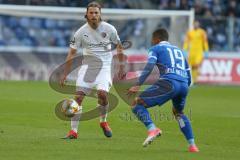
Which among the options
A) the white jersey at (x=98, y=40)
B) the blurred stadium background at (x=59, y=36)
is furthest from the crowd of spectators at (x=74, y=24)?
the white jersey at (x=98, y=40)

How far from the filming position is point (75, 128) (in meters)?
13.1

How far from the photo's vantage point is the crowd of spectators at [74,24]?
31172mm

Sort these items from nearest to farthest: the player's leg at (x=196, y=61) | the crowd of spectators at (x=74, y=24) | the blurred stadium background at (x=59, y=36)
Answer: the player's leg at (x=196, y=61) → the blurred stadium background at (x=59, y=36) → the crowd of spectators at (x=74, y=24)

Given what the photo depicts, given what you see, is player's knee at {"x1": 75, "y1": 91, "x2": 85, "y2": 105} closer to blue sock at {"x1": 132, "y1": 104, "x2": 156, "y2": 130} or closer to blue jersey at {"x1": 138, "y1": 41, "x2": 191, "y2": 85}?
blue sock at {"x1": 132, "y1": 104, "x2": 156, "y2": 130}

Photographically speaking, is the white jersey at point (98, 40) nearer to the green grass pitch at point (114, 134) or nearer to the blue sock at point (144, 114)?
the green grass pitch at point (114, 134)

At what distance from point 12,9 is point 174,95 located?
19663 mm

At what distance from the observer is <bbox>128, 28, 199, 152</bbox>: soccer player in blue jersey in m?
11.4

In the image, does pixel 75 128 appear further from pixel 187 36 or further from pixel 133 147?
pixel 187 36

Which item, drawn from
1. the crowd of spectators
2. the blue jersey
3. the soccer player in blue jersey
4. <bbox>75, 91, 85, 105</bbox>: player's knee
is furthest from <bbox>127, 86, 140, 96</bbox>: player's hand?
the crowd of spectators

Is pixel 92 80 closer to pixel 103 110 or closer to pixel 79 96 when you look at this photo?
pixel 79 96

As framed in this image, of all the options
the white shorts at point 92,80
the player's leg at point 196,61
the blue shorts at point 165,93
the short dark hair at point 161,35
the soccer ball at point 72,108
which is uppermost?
A: the short dark hair at point 161,35

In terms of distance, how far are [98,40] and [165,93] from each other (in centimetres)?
245

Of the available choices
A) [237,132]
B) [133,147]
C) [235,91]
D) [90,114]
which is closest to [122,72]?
[133,147]

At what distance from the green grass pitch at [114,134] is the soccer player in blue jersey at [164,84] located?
1.22 ft
